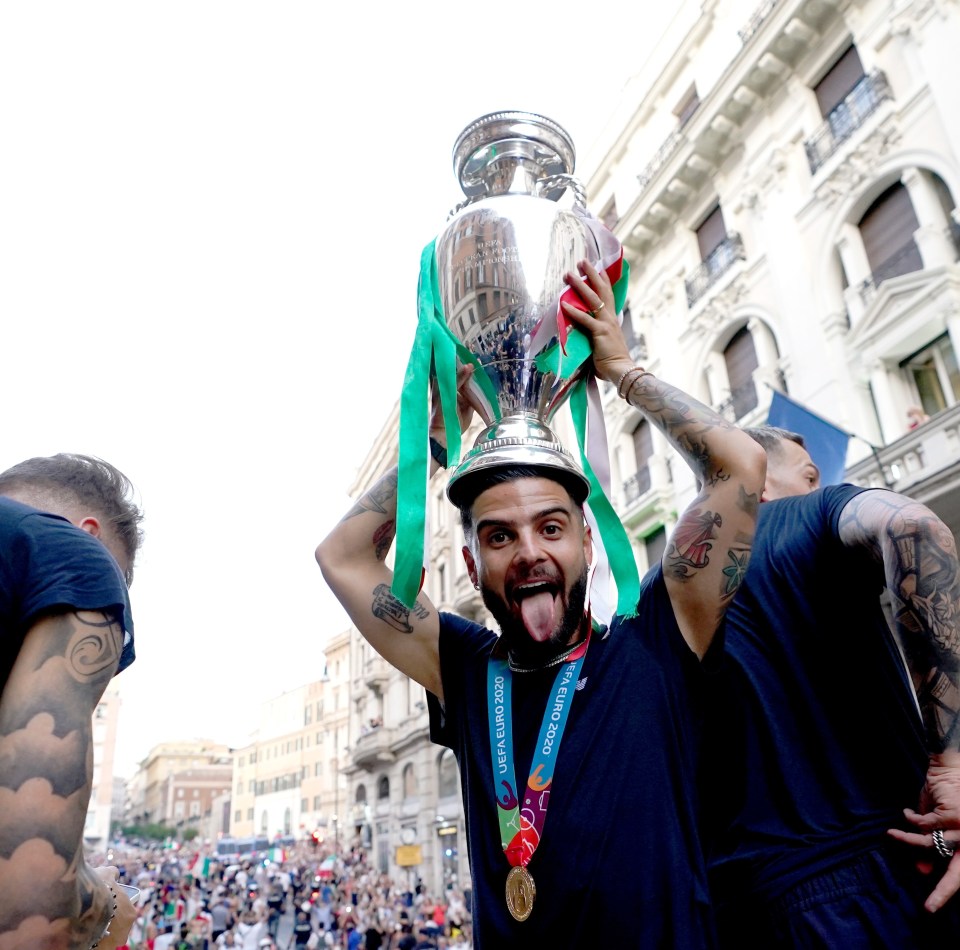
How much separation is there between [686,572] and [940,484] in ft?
30.7

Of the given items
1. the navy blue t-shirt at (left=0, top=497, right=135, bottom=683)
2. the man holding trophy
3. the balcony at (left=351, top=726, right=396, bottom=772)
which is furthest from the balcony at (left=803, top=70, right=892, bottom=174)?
the balcony at (left=351, top=726, right=396, bottom=772)

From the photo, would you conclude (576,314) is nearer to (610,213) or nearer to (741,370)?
(741,370)

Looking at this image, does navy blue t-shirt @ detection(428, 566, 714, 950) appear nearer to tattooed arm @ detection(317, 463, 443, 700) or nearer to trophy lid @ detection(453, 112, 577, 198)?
tattooed arm @ detection(317, 463, 443, 700)

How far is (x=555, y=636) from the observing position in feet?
6.39

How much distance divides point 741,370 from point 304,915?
15785mm

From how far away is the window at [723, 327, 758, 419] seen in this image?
48.7ft

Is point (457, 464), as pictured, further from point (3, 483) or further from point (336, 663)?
point (336, 663)

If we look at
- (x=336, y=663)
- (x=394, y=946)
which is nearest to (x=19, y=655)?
(x=394, y=946)

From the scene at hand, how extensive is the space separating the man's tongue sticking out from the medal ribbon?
0.10 meters

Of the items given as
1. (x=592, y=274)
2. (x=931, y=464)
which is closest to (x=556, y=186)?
(x=592, y=274)

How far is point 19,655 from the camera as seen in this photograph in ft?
4.93

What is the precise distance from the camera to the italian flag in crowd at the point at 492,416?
2102 mm

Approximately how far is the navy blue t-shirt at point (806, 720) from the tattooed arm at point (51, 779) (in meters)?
1.32

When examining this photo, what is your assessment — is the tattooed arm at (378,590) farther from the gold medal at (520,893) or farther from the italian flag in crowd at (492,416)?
the gold medal at (520,893)
